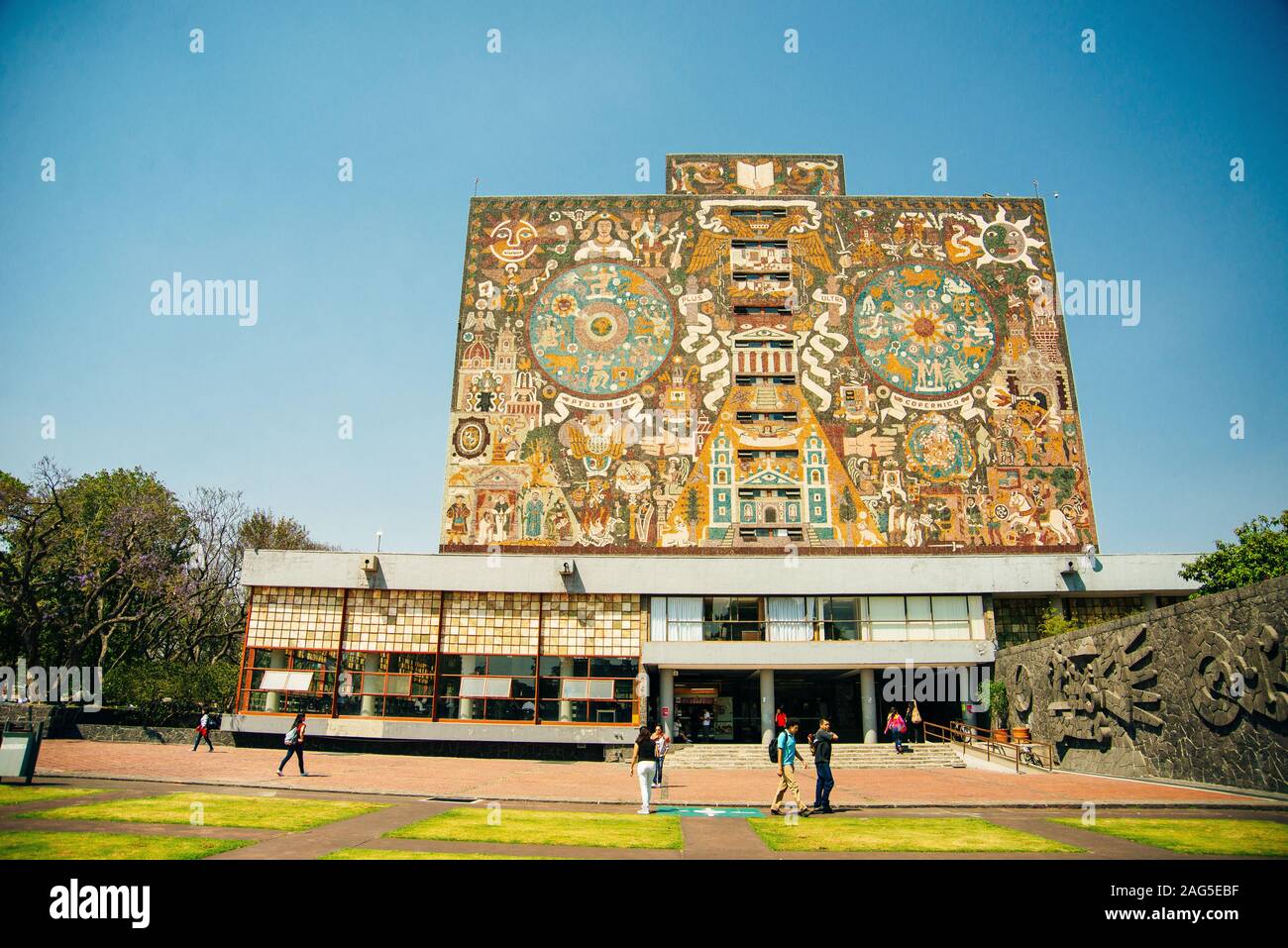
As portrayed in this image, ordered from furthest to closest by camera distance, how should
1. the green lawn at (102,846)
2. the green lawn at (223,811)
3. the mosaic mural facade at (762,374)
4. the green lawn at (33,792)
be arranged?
the mosaic mural facade at (762,374)
the green lawn at (33,792)
the green lawn at (223,811)
the green lawn at (102,846)

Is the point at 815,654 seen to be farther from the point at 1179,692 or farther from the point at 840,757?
the point at 1179,692

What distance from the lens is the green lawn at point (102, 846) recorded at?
9.27 meters

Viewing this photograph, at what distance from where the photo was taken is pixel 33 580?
38.8 m

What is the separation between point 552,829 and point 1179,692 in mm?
17084

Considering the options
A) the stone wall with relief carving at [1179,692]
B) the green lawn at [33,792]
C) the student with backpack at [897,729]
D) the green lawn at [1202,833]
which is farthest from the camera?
the student with backpack at [897,729]

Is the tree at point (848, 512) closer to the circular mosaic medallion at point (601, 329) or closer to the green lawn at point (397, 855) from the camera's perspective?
the circular mosaic medallion at point (601, 329)

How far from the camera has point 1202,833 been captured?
12.0 meters

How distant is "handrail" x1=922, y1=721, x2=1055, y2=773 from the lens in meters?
26.0

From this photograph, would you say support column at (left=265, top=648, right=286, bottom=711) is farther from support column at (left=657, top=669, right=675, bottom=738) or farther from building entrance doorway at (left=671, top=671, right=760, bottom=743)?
building entrance doorway at (left=671, top=671, right=760, bottom=743)

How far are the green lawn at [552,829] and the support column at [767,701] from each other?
743 inches

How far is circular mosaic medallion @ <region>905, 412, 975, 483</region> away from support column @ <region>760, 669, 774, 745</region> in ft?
39.9

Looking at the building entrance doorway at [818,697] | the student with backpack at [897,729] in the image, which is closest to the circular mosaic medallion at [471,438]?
the building entrance doorway at [818,697]
